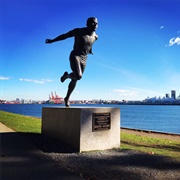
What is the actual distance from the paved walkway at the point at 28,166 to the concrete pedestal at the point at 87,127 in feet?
3.65

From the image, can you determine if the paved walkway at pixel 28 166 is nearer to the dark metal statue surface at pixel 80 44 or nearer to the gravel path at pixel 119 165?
the gravel path at pixel 119 165

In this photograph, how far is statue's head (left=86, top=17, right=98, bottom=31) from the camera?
8289mm

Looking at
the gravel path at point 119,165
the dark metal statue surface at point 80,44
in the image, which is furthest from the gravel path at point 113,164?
the dark metal statue surface at point 80,44

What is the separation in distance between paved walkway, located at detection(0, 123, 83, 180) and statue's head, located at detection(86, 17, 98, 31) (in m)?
4.08

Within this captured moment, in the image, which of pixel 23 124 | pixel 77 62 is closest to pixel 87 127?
pixel 77 62

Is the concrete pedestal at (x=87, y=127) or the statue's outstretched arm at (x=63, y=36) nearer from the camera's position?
the concrete pedestal at (x=87, y=127)

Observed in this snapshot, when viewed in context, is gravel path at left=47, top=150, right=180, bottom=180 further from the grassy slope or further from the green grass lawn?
the grassy slope

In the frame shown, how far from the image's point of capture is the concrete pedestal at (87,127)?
714 cm

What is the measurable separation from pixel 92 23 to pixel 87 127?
331 cm

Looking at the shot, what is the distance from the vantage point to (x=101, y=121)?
24.7 ft

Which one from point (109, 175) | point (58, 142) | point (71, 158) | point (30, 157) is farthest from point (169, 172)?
point (58, 142)

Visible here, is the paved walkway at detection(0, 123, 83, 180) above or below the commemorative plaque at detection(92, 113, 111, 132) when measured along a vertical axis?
below

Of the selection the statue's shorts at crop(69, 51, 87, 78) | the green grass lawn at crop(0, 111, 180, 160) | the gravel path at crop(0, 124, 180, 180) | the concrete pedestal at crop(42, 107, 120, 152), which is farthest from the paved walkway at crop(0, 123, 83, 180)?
the green grass lawn at crop(0, 111, 180, 160)

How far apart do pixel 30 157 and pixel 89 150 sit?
1.90 m
